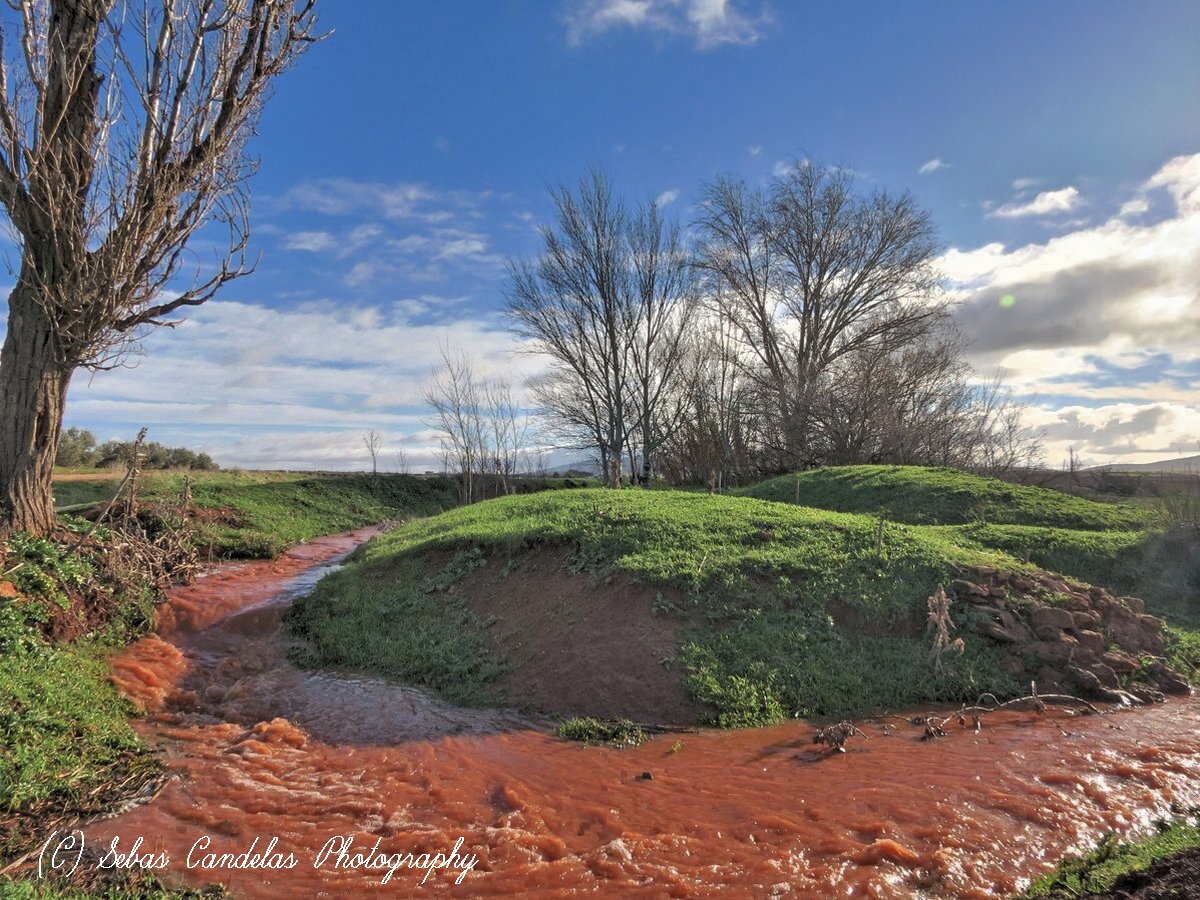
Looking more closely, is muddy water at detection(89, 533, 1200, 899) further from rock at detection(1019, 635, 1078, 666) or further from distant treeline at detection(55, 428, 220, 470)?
distant treeline at detection(55, 428, 220, 470)

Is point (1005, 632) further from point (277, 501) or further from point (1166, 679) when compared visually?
point (277, 501)

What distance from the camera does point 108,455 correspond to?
27516 mm

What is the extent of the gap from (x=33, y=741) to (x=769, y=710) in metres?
5.69

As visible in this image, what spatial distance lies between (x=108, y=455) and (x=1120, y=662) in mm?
34238

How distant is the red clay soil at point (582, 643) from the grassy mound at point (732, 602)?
20cm

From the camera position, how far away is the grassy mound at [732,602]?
6.14 metres

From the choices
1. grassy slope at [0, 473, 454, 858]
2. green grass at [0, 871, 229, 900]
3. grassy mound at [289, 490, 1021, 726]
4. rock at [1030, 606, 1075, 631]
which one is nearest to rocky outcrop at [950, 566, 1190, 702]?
rock at [1030, 606, 1075, 631]

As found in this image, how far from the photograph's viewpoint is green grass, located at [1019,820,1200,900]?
3268 millimetres

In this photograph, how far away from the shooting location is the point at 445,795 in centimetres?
449

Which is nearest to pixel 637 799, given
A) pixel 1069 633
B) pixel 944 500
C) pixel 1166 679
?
pixel 1069 633

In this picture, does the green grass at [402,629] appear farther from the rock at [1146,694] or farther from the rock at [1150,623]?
the rock at [1150,623]

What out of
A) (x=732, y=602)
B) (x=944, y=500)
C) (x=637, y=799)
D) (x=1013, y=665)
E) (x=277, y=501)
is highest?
(x=944, y=500)

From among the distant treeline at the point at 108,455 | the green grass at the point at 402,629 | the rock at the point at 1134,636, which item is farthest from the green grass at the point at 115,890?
the distant treeline at the point at 108,455

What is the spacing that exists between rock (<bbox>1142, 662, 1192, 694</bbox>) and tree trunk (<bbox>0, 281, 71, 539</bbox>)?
488 inches
